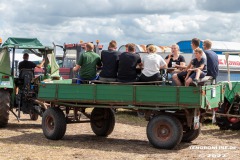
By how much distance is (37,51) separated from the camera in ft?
48.1

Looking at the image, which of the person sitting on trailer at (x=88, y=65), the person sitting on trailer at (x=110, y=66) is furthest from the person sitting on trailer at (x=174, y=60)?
the person sitting on trailer at (x=88, y=65)

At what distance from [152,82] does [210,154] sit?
1.90m

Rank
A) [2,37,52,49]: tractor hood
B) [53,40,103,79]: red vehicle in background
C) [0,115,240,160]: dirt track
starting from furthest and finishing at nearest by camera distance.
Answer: [53,40,103,79]: red vehicle in background → [2,37,52,49]: tractor hood → [0,115,240,160]: dirt track

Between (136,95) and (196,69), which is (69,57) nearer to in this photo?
(136,95)

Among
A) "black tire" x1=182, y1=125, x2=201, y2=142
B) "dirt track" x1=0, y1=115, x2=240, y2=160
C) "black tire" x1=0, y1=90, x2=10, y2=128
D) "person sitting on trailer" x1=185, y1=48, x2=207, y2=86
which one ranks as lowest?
"dirt track" x1=0, y1=115, x2=240, y2=160

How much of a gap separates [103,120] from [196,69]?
318 cm

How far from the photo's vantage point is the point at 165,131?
402 inches

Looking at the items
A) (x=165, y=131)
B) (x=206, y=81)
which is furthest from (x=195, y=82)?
(x=165, y=131)

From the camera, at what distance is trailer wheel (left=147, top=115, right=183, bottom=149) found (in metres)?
10.0

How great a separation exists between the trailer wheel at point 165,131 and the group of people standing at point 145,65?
78cm

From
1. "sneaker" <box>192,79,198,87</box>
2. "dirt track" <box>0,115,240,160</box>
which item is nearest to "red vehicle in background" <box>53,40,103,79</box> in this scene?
"dirt track" <box>0,115,240,160</box>

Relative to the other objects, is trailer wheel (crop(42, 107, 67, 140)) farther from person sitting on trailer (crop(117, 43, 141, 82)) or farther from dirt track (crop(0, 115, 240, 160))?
person sitting on trailer (crop(117, 43, 141, 82))

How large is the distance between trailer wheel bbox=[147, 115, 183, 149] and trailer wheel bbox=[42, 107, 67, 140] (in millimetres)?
2170

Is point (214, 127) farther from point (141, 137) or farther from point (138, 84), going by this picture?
point (138, 84)
